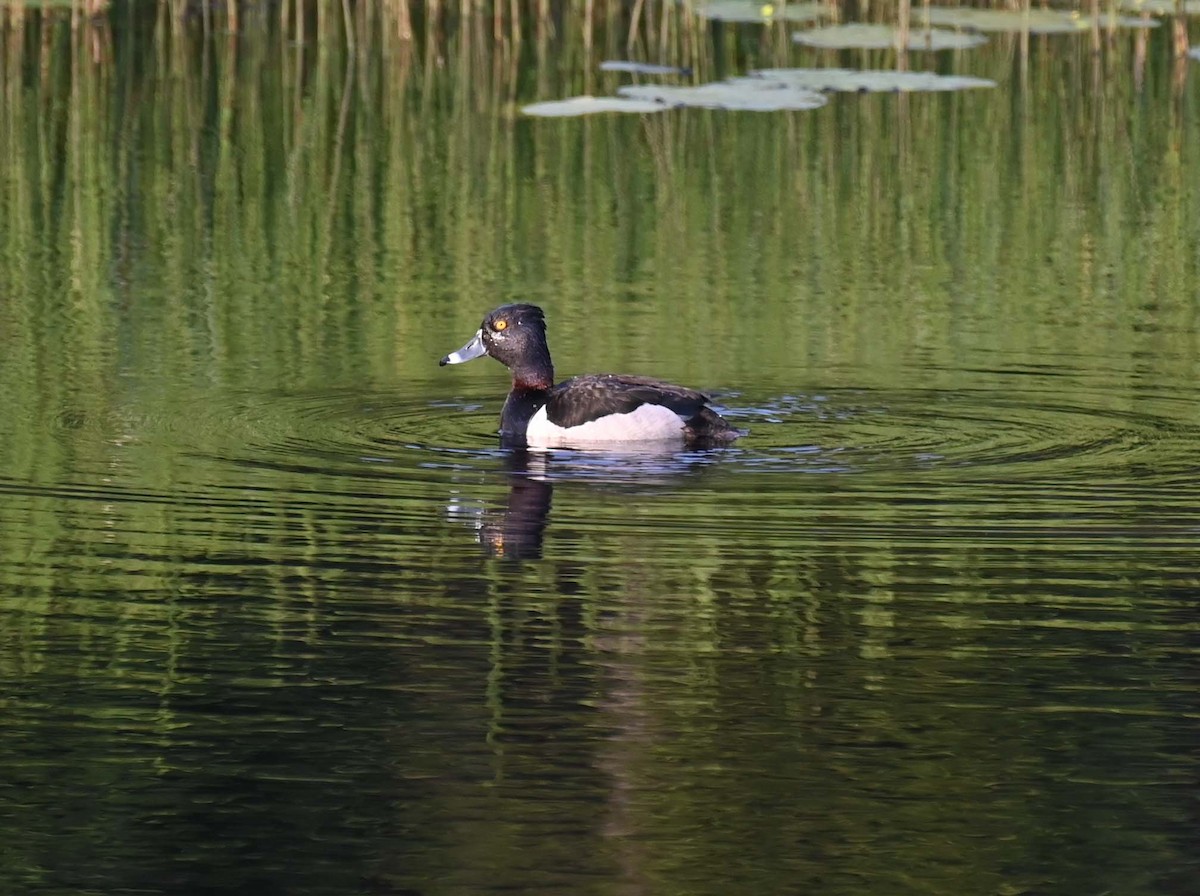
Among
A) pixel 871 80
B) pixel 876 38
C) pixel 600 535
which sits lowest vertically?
pixel 600 535

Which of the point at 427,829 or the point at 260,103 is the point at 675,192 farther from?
Answer: the point at 427,829

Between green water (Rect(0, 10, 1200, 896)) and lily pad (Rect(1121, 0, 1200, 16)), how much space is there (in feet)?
33.9

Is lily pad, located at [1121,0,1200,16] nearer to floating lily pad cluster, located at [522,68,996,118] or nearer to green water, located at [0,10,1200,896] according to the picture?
floating lily pad cluster, located at [522,68,996,118]

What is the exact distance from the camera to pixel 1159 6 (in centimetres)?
2992

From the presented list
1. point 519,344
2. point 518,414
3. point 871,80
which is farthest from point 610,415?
point 871,80

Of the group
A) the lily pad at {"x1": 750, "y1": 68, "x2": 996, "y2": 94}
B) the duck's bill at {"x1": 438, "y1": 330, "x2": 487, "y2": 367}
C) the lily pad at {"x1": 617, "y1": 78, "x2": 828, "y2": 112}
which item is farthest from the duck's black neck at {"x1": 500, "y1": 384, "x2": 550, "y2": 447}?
the lily pad at {"x1": 750, "y1": 68, "x2": 996, "y2": 94}

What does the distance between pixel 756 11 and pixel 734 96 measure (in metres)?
7.05

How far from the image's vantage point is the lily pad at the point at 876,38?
26281 millimetres

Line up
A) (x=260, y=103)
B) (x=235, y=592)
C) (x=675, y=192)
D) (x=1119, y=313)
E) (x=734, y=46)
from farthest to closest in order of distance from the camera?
(x=734, y=46) < (x=260, y=103) < (x=675, y=192) < (x=1119, y=313) < (x=235, y=592)

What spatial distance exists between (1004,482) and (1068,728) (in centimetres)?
327

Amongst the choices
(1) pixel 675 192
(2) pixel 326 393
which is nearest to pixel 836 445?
(2) pixel 326 393

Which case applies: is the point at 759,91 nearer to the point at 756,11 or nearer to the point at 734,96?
the point at 734,96

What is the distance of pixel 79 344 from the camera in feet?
43.5

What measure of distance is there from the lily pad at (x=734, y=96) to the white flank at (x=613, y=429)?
11.0m
